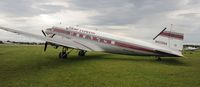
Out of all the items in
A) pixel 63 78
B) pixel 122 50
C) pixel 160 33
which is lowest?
pixel 63 78

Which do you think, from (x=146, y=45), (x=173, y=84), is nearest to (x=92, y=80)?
(x=173, y=84)

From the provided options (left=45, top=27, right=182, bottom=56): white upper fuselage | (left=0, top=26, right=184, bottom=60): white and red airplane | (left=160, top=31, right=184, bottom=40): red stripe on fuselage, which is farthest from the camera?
(left=45, top=27, right=182, bottom=56): white upper fuselage

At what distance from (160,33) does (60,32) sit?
491 inches

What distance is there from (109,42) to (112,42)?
1.28ft

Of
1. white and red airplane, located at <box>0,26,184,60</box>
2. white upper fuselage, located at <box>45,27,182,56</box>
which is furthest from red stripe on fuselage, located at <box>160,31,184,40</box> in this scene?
white upper fuselage, located at <box>45,27,182,56</box>

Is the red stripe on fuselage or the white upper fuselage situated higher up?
the red stripe on fuselage

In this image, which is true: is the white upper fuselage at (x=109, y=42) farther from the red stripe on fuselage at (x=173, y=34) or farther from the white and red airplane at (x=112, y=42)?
the red stripe on fuselage at (x=173, y=34)

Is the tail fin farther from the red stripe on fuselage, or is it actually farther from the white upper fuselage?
the white upper fuselage

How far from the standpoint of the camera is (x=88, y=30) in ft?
99.1

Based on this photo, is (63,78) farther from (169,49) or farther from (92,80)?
(169,49)

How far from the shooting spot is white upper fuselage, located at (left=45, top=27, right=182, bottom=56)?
1007 inches

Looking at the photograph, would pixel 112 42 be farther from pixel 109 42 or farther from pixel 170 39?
pixel 170 39

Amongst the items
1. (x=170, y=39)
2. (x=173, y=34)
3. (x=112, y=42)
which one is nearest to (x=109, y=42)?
(x=112, y=42)

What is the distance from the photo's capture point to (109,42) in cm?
2798
